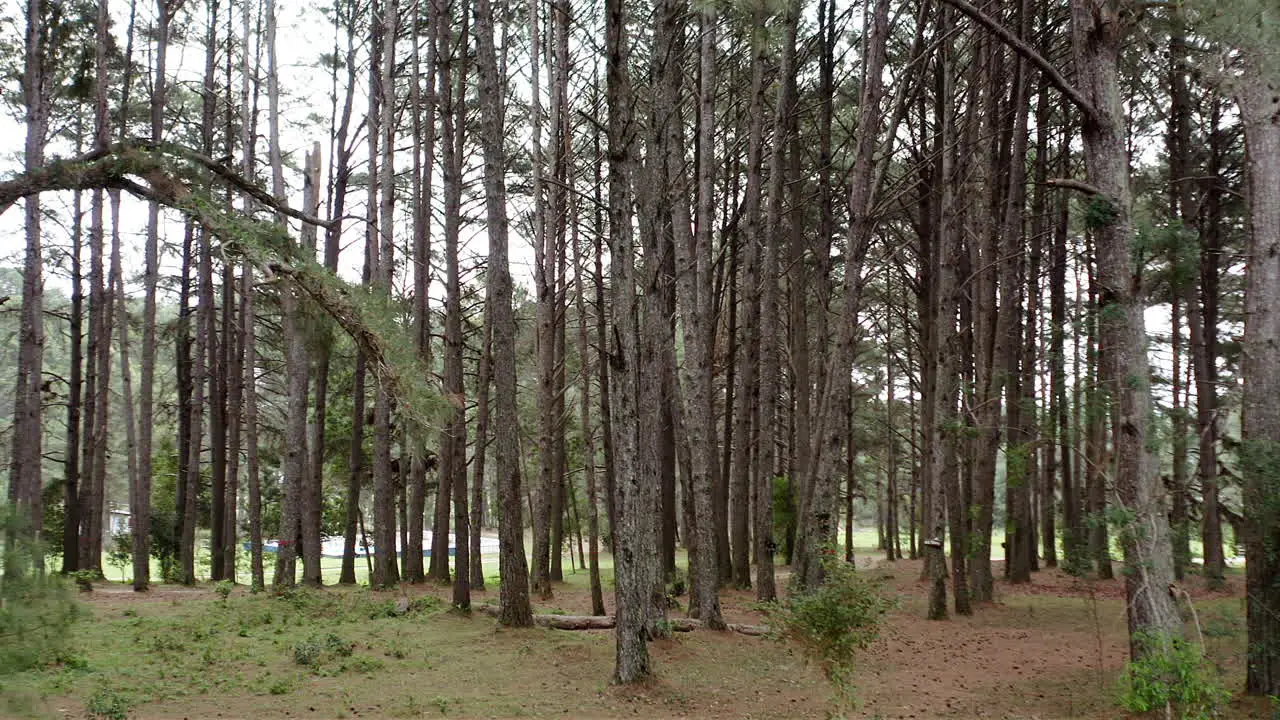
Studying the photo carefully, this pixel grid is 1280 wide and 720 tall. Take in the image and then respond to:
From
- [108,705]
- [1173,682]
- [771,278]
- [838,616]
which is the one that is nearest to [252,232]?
[108,705]

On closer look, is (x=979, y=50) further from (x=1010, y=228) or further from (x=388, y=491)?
(x=388, y=491)

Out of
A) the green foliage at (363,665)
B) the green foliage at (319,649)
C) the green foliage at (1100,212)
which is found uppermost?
the green foliage at (1100,212)

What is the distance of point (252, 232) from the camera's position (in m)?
5.25

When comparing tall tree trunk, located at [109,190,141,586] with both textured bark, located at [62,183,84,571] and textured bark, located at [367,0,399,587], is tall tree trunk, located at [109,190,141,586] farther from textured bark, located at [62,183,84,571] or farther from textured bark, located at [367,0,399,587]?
textured bark, located at [367,0,399,587]

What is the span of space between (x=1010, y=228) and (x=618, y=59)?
8566 millimetres

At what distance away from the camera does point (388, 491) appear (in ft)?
49.1

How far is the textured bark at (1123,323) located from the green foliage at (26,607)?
288 inches

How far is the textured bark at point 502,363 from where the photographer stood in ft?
35.0

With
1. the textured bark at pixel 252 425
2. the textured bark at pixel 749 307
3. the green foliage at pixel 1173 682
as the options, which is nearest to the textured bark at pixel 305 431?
the textured bark at pixel 252 425

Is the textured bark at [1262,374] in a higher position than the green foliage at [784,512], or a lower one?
higher

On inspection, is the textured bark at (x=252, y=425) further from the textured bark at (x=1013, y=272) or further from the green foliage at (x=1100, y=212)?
the green foliage at (x=1100, y=212)

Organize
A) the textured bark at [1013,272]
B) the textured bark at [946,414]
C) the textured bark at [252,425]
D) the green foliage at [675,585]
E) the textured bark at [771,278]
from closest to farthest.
Answer: the textured bark at [771,278], the textured bark at [1013,272], the textured bark at [946,414], the green foliage at [675,585], the textured bark at [252,425]

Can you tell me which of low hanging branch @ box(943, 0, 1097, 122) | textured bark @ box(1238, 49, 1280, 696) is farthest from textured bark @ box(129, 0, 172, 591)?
textured bark @ box(1238, 49, 1280, 696)

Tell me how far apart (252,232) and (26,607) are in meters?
2.50
